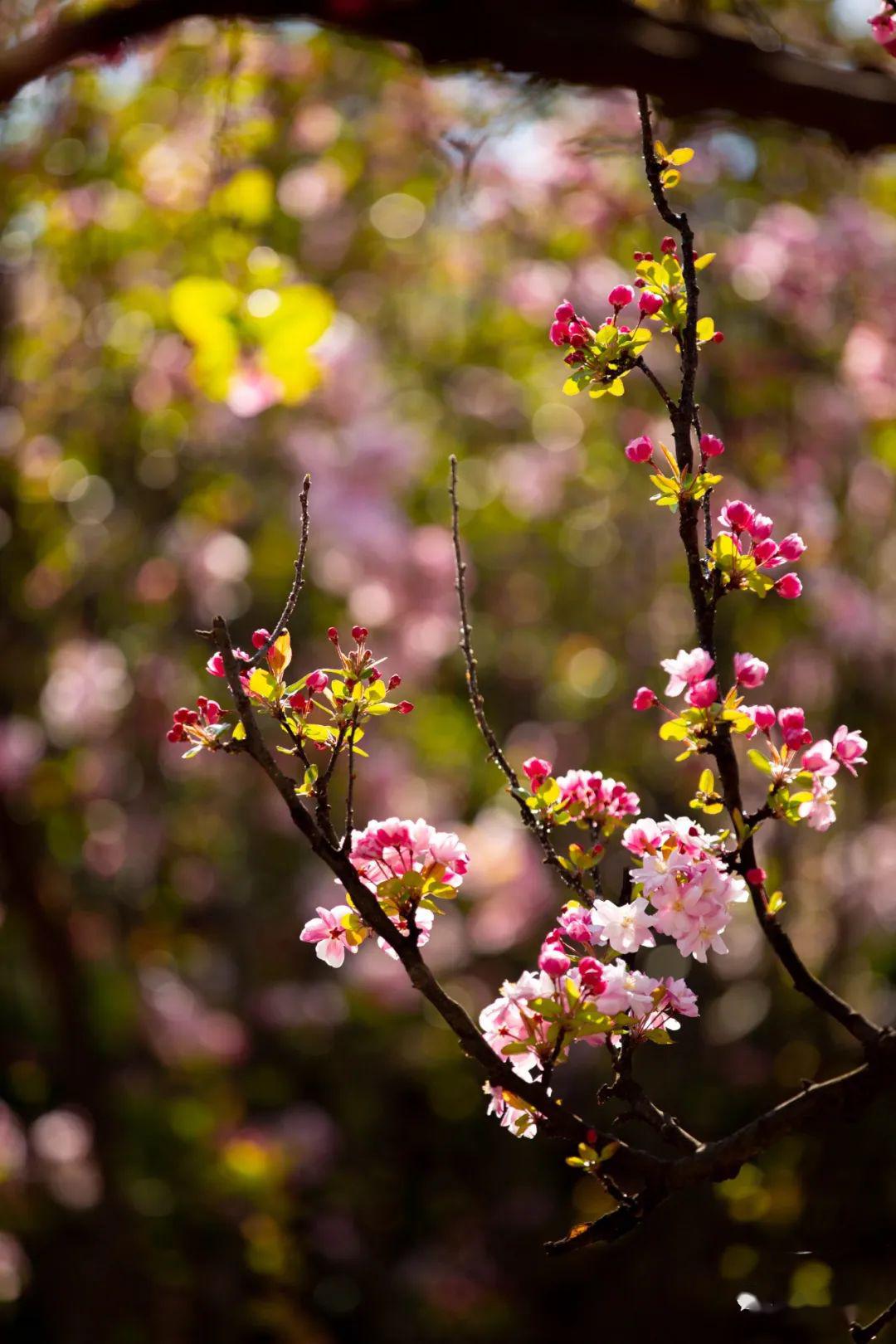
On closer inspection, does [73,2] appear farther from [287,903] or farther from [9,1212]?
[287,903]

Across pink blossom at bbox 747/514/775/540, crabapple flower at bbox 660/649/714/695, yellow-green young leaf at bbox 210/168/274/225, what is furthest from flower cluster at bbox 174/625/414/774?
yellow-green young leaf at bbox 210/168/274/225

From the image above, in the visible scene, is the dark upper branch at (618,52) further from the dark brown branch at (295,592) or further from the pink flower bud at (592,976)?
the pink flower bud at (592,976)

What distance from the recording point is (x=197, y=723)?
3.70 ft

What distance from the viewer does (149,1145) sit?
4.66 meters

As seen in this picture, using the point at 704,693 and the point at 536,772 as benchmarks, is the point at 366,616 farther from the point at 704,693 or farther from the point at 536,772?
the point at 704,693

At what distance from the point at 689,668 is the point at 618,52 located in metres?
0.48

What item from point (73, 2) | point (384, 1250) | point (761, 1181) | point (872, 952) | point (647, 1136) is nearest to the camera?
point (73, 2)

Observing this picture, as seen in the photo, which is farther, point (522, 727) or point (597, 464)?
point (522, 727)

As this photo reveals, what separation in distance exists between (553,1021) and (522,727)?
15.8ft

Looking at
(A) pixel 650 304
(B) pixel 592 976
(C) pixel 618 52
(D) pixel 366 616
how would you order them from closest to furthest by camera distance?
1. (C) pixel 618 52
2. (B) pixel 592 976
3. (A) pixel 650 304
4. (D) pixel 366 616

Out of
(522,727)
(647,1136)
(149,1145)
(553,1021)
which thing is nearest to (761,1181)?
(647,1136)

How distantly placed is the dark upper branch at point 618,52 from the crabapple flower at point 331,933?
2.10 ft

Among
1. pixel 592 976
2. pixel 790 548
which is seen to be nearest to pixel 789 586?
pixel 790 548

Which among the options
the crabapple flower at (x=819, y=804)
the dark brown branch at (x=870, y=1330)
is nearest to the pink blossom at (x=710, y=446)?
the crabapple flower at (x=819, y=804)
